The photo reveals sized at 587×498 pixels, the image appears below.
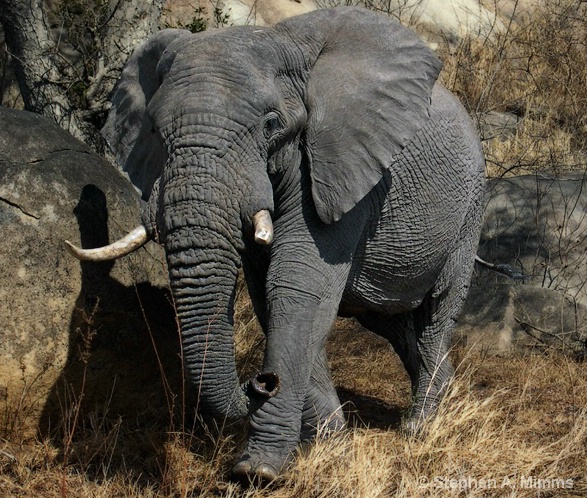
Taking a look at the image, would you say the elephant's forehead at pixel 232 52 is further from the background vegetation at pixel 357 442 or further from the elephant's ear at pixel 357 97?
the background vegetation at pixel 357 442

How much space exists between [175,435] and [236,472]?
1.84ft

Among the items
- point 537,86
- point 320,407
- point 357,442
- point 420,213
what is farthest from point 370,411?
point 537,86

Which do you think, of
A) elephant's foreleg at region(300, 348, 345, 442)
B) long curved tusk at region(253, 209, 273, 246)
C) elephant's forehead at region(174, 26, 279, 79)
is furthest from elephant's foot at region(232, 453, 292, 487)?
elephant's forehead at region(174, 26, 279, 79)

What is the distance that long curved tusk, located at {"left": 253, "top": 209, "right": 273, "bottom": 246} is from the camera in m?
4.19

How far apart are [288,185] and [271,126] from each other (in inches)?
15.3

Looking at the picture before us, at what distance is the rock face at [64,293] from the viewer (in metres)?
4.91

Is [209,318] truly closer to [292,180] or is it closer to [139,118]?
[292,180]

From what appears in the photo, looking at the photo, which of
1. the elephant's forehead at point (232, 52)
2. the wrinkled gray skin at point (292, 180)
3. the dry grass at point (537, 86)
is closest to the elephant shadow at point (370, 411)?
the wrinkled gray skin at point (292, 180)

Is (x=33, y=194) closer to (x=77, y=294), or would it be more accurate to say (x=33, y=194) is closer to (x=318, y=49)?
(x=77, y=294)

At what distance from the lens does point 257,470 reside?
4.59m

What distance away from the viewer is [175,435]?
5098mm

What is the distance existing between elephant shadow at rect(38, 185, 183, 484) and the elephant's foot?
0.51m

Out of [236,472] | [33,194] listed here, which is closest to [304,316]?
[236,472]

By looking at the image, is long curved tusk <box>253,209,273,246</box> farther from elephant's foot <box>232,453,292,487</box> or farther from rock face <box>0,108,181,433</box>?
elephant's foot <box>232,453,292,487</box>
